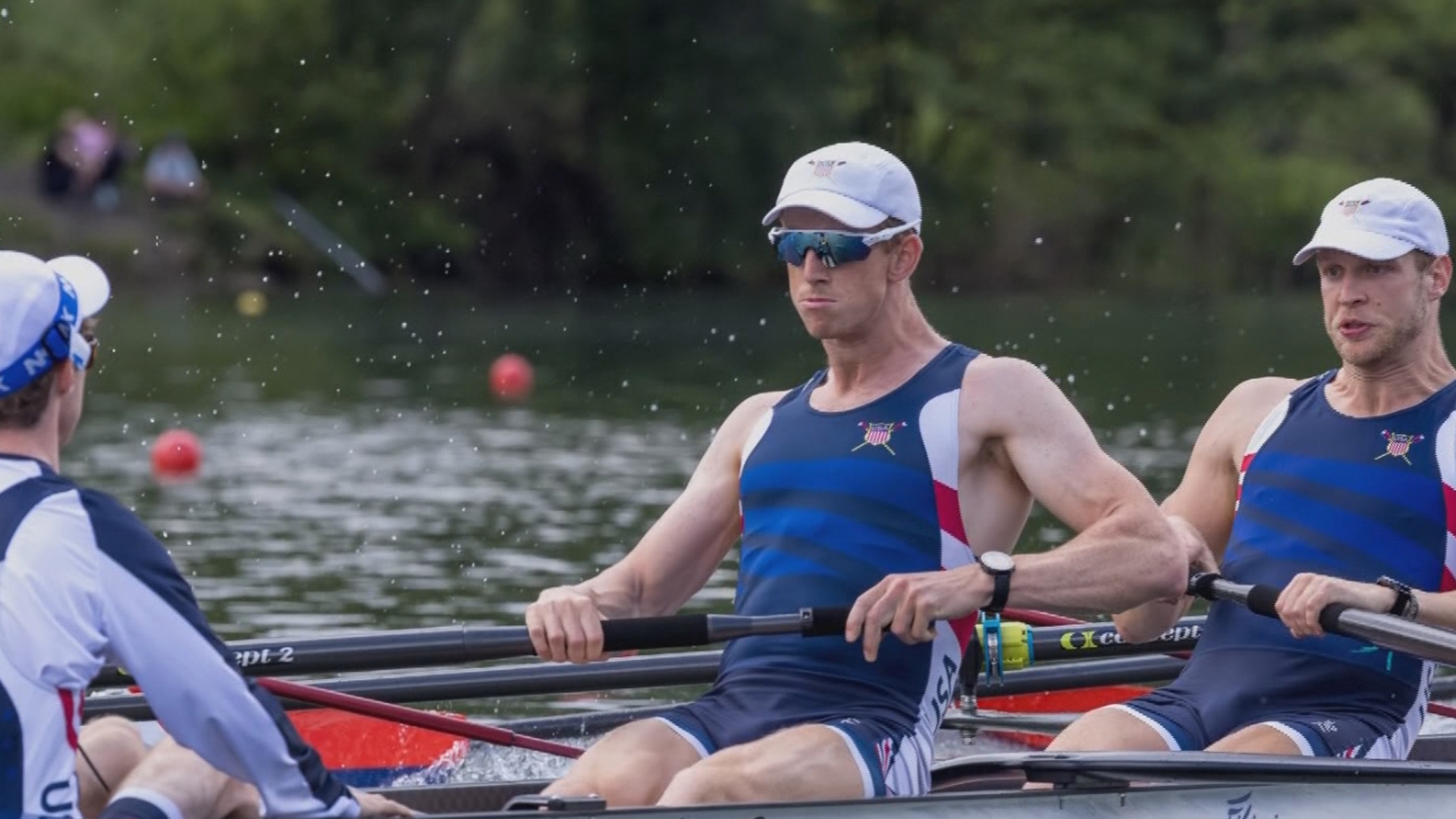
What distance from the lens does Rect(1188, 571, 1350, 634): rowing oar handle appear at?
5012mm

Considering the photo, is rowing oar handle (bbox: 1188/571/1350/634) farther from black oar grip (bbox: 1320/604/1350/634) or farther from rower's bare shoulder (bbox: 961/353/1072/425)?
rower's bare shoulder (bbox: 961/353/1072/425)

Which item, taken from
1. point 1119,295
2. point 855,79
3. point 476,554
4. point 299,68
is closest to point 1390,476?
point 476,554

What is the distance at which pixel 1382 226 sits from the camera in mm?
5469

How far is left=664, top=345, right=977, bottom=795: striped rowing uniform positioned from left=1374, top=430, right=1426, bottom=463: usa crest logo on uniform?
42.1 inches

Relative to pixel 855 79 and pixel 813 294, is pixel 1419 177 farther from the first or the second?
pixel 813 294

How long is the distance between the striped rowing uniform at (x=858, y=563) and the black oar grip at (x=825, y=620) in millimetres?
134

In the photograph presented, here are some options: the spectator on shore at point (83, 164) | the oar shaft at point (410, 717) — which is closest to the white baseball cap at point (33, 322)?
the oar shaft at point (410, 717)

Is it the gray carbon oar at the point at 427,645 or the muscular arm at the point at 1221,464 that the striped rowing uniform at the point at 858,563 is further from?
the muscular arm at the point at 1221,464

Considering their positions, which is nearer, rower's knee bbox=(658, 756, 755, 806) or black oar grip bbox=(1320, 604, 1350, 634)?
rower's knee bbox=(658, 756, 755, 806)

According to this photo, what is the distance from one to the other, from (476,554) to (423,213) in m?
28.4

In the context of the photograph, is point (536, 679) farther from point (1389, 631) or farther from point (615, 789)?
point (1389, 631)

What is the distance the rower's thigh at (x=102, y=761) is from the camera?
423 centimetres

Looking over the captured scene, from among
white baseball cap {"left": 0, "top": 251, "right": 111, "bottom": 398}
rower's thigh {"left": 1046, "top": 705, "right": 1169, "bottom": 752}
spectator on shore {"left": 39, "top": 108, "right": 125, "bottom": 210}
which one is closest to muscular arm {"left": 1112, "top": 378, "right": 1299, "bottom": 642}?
rower's thigh {"left": 1046, "top": 705, "right": 1169, "bottom": 752}

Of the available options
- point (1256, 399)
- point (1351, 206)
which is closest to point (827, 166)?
point (1351, 206)
